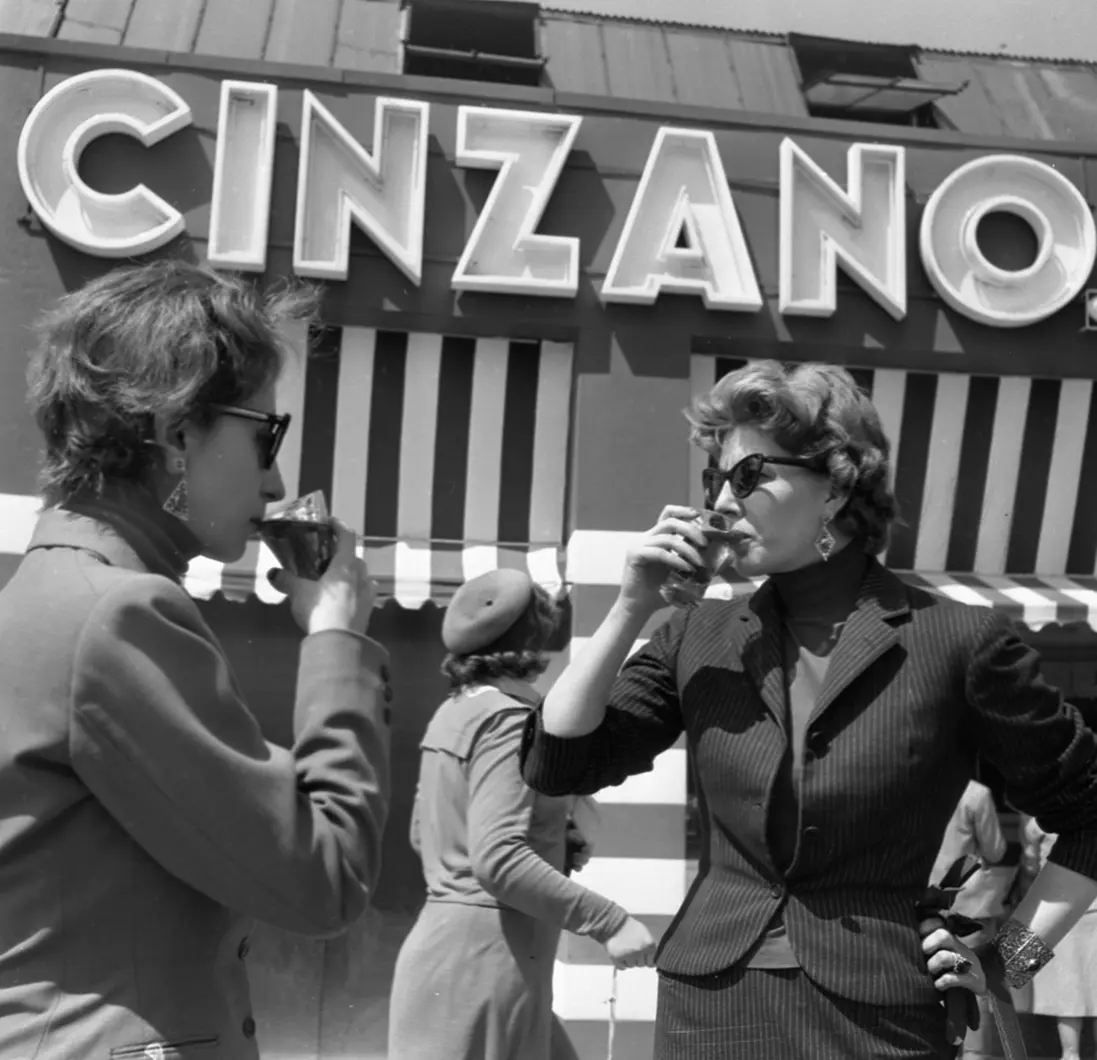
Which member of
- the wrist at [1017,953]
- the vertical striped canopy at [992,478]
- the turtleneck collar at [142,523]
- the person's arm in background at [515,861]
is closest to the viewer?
the turtleneck collar at [142,523]

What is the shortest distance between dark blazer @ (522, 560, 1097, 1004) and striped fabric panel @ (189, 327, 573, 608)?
4219 millimetres

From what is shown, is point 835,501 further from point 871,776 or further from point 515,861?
point 515,861

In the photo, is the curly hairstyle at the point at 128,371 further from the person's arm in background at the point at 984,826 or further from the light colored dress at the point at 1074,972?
the light colored dress at the point at 1074,972

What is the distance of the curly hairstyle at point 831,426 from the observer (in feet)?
7.27

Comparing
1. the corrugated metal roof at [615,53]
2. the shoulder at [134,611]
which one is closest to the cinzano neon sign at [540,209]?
the corrugated metal roof at [615,53]

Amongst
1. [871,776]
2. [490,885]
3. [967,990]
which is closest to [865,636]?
[871,776]

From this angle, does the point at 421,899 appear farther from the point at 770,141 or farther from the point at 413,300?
the point at 770,141

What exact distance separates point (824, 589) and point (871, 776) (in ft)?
1.17

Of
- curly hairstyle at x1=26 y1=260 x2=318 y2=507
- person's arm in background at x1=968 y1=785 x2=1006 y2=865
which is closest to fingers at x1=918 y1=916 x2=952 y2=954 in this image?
curly hairstyle at x1=26 y1=260 x2=318 y2=507

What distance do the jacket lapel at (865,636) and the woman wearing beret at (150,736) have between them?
798 mm

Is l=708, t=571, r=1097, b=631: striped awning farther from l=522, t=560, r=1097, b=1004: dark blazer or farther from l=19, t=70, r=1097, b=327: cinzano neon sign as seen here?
l=522, t=560, r=1097, b=1004: dark blazer

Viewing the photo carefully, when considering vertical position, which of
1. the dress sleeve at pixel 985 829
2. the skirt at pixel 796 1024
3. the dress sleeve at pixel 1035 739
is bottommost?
the dress sleeve at pixel 985 829

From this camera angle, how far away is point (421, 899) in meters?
6.23

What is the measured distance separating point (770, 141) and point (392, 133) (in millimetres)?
1857
